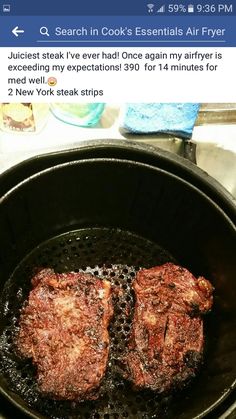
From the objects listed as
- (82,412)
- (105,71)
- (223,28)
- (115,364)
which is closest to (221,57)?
(223,28)

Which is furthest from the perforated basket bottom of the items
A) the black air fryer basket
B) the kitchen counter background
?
the kitchen counter background

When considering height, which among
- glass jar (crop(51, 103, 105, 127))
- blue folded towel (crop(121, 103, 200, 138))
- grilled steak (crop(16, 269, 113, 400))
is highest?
blue folded towel (crop(121, 103, 200, 138))

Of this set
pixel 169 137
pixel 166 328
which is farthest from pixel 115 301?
pixel 169 137

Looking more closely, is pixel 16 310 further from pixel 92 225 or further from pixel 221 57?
pixel 221 57

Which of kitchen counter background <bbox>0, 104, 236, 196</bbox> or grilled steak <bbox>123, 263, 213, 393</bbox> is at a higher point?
kitchen counter background <bbox>0, 104, 236, 196</bbox>
